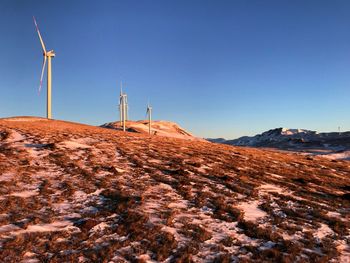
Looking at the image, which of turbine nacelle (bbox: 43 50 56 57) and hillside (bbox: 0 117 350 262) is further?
turbine nacelle (bbox: 43 50 56 57)

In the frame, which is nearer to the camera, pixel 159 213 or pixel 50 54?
pixel 159 213

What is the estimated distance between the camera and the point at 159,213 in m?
13.9

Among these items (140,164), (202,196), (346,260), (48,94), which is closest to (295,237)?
(346,260)

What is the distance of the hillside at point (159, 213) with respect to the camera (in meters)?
10.5

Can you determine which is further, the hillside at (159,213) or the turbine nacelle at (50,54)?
the turbine nacelle at (50,54)

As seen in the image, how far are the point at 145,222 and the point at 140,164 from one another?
1120 centimetres

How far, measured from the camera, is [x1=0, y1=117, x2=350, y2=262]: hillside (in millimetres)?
10523

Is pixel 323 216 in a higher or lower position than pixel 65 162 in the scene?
lower

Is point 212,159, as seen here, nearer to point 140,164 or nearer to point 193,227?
point 140,164

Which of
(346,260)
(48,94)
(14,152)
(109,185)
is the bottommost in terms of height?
(346,260)

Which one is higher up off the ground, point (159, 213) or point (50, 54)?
point (50, 54)

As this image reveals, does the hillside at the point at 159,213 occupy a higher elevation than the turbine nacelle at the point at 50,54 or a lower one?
lower

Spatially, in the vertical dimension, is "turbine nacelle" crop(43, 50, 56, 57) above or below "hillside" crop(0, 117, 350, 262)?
above

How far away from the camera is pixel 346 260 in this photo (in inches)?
417
